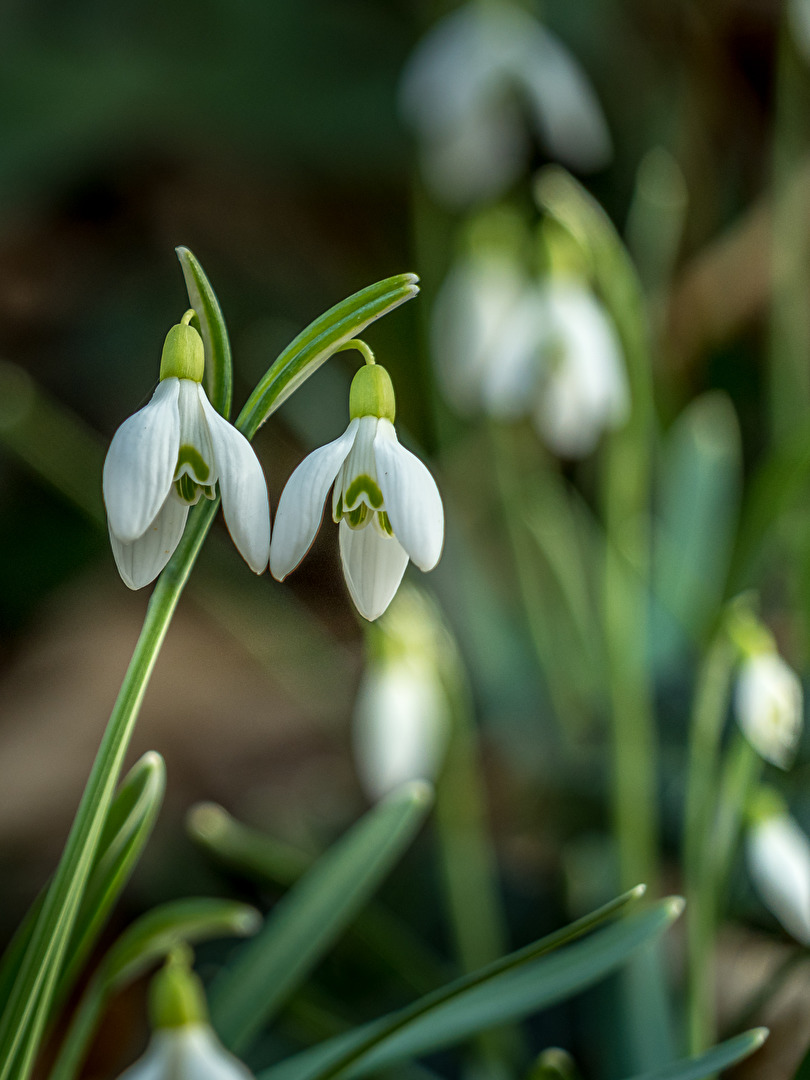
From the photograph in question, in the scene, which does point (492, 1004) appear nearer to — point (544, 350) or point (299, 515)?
point (299, 515)

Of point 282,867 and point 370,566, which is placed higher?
point 370,566

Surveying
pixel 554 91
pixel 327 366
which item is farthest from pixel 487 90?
pixel 327 366

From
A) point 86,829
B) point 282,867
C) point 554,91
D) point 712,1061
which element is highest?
point 554,91

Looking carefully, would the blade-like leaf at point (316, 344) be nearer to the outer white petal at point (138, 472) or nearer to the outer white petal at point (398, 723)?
the outer white petal at point (138, 472)

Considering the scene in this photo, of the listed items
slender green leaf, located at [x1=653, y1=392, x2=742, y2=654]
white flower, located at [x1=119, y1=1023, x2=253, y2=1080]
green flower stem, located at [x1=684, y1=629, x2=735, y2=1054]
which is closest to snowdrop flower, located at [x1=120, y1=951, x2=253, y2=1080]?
white flower, located at [x1=119, y1=1023, x2=253, y2=1080]

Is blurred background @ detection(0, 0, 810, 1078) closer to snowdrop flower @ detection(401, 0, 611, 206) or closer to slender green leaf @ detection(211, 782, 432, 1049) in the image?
snowdrop flower @ detection(401, 0, 611, 206)

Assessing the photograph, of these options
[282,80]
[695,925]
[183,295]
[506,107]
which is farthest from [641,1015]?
[282,80]

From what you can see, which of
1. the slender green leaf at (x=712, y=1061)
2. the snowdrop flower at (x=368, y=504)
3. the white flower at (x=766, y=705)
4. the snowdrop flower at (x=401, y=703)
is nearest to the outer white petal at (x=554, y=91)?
the snowdrop flower at (x=401, y=703)
